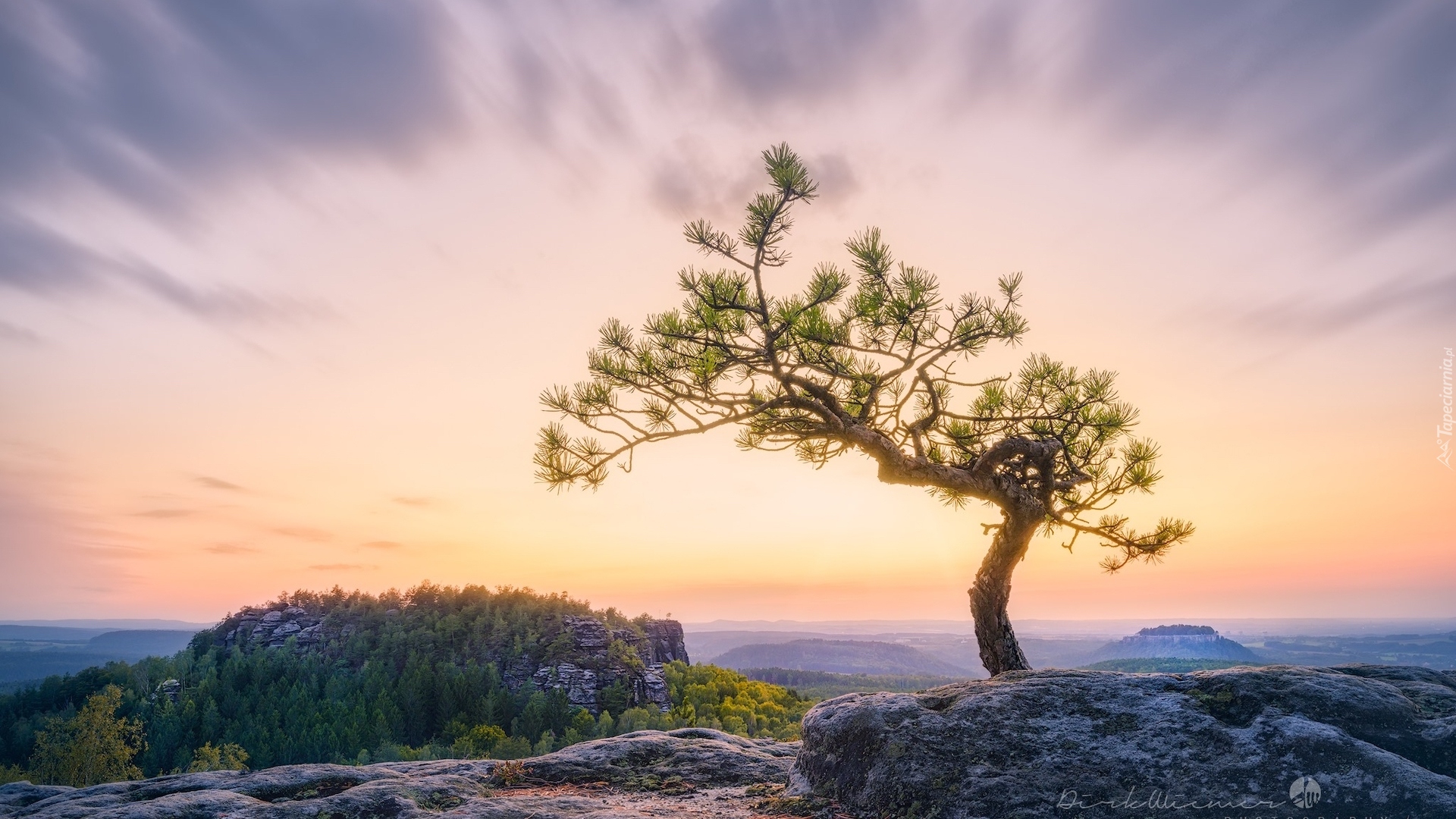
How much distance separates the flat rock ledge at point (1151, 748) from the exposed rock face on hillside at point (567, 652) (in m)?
90.1

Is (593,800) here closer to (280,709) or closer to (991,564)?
(991,564)

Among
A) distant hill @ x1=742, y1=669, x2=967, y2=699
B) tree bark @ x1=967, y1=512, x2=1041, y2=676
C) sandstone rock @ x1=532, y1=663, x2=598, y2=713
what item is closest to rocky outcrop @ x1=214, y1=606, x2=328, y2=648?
sandstone rock @ x1=532, y1=663, x2=598, y2=713

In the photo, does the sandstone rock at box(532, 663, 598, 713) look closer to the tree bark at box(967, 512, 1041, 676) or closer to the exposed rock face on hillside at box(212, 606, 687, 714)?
the exposed rock face on hillside at box(212, 606, 687, 714)

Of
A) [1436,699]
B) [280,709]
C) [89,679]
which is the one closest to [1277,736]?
[1436,699]

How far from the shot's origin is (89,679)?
84438 mm

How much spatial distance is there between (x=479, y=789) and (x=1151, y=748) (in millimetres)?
5094

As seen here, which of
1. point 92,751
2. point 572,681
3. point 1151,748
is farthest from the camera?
point 572,681

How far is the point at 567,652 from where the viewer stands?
304ft

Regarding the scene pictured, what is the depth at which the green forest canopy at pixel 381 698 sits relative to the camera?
220ft

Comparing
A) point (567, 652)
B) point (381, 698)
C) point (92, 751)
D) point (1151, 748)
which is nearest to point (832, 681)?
point (567, 652)

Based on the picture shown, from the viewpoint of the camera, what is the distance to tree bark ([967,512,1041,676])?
884 cm

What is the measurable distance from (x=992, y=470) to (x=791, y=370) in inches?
119

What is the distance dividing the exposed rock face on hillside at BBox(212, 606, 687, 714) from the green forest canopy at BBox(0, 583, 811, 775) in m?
1.73

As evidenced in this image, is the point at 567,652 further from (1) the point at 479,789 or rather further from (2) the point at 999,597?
(1) the point at 479,789
